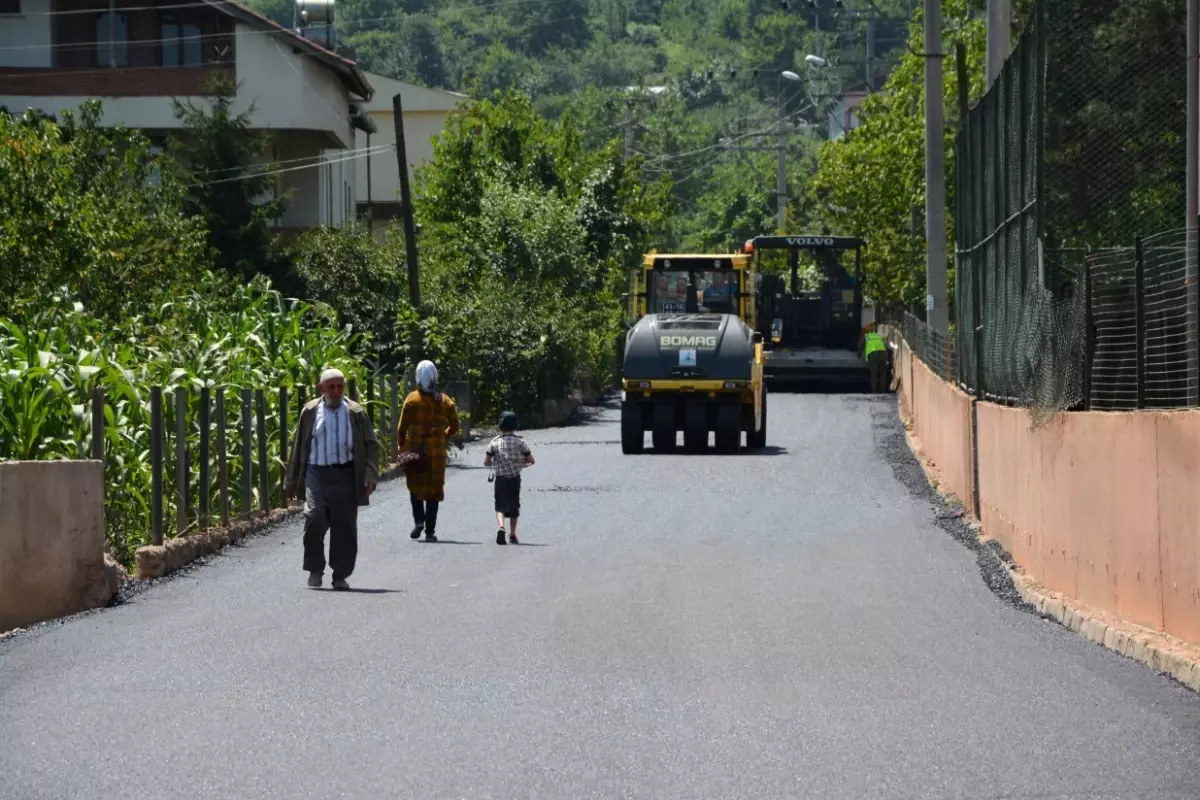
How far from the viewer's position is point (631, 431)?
111ft

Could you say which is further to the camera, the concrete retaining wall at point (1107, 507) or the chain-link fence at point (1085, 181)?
the chain-link fence at point (1085, 181)

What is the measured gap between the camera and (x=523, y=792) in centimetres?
778

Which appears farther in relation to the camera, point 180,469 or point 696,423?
point 696,423

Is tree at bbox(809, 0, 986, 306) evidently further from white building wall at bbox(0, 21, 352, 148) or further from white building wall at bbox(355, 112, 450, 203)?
white building wall at bbox(355, 112, 450, 203)

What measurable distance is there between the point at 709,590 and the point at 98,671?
5499mm

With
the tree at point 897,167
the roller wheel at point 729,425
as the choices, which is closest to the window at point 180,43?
the tree at point 897,167

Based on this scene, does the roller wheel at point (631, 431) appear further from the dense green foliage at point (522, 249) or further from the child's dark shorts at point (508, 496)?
the child's dark shorts at point (508, 496)

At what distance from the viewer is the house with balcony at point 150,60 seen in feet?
175

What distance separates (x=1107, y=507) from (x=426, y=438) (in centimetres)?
870

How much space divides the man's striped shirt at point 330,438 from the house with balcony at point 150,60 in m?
38.3

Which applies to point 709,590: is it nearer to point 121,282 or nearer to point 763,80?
point 121,282

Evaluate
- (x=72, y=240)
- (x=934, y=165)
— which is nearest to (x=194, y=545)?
(x=72, y=240)

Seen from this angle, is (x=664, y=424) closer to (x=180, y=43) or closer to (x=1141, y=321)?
(x=1141, y=321)

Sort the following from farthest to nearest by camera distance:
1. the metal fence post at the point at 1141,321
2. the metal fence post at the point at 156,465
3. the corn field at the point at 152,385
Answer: the metal fence post at the point at 156,465
the corn field at the point at 152,385
the metal fence post at the point at 1141,321
